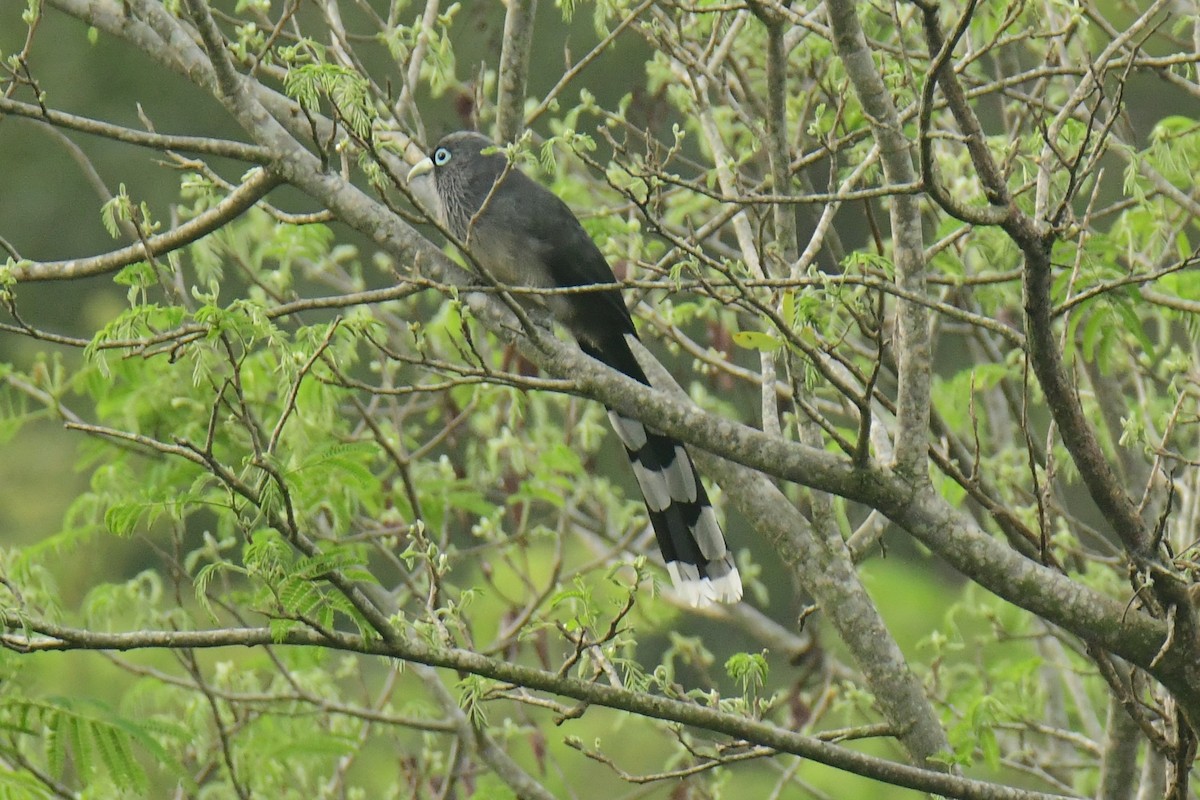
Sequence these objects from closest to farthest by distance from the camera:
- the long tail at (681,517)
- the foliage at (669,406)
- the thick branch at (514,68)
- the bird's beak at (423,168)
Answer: the foliage at (669,406), the thick branch at (514,68), the long tail at (681,517), the bird's beak at (423,168)

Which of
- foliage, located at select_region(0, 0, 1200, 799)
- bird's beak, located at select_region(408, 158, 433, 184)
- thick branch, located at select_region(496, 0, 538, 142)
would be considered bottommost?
foliage, located at select_region(0, 0, 1200, 799)

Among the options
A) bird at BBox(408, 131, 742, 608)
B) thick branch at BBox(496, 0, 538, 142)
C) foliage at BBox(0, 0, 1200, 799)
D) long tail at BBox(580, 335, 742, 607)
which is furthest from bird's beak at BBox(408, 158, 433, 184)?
long tail at BBox(580, 335, 742, 607)

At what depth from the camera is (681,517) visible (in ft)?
14.6

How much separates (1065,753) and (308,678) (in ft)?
10.0

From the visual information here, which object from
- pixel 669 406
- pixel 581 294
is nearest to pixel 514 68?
pixel 581 294

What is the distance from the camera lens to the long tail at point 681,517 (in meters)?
4.35

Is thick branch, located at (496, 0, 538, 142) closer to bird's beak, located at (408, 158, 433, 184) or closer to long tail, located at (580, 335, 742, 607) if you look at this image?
bird's beak, located at (408, 158, 433, 184)

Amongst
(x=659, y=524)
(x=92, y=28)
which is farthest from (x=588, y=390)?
(x=92, y=28)

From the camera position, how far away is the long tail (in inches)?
171

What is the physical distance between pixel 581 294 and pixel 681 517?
837mm

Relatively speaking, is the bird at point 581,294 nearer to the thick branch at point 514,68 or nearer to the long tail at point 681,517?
the long tail at point 681,517

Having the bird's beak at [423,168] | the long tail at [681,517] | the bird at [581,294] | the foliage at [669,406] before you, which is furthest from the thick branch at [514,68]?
the long tail at [681,517]

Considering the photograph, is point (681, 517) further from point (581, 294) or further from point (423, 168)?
point (423, 168)

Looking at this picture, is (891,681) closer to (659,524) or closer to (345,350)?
(659,524)
